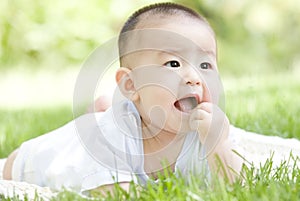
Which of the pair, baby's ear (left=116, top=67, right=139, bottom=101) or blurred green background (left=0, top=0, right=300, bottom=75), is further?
blurred green background (left=0, top=0, right=300, bottom=75)

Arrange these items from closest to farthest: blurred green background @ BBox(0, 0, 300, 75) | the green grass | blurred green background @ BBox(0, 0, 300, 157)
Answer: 1. the green grass
2. blurred green background @ BBox(0, 0, 300, 157)
3. blurred green background @ BBox(0, 0, 300, 75)

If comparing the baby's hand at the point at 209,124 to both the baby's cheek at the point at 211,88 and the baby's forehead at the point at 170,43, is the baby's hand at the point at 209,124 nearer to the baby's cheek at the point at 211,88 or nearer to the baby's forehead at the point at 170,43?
the baby's cheek at the point at 211,88

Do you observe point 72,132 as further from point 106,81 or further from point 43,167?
point 106,81

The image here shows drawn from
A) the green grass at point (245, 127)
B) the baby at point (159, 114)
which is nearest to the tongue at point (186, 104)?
the baby at point (159, 114)

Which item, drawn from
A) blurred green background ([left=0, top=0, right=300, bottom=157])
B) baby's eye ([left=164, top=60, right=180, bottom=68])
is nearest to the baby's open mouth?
baby's eye ([left=164, top=60, right=180, bottom=68])

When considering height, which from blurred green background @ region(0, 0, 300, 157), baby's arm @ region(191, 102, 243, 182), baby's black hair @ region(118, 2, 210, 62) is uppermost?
blurred green background @ region(0, 0, 300, 157)

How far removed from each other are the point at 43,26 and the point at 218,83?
509cm

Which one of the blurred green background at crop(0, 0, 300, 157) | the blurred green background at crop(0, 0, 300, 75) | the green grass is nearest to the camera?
the green grass

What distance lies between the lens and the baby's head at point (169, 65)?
5.96 ft

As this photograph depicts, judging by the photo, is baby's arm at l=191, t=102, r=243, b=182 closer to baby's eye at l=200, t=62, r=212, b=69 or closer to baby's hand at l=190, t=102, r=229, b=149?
baby's hand at l=190, t=102, r=229, b=149

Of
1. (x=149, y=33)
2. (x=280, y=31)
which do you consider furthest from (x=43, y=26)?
(x=149, y=33)

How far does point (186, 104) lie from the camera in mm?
1823

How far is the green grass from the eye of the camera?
4.58ft

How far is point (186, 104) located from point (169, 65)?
124 mm
